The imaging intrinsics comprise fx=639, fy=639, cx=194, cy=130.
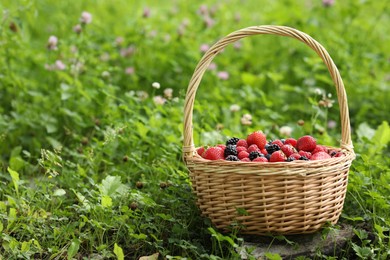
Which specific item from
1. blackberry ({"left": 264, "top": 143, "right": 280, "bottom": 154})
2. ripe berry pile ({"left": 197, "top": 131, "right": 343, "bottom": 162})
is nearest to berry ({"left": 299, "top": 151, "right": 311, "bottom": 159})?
ripe berry pile ({"left": 197, "top": 131, "right": 343, "bottom": 162})

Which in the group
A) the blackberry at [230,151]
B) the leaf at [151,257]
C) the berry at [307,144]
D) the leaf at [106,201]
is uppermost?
the berry at [307,144]

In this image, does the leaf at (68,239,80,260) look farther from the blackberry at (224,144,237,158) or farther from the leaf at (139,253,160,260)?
the blackberry at (224,144,237,158)

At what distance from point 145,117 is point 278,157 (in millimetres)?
1894

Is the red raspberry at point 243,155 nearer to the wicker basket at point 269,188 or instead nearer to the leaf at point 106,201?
the wicker basket at point 269,188

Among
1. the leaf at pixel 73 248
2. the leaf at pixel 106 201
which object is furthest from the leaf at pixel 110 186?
the leaf at pixel 73 248

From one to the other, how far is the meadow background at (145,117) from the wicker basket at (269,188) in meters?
0.10

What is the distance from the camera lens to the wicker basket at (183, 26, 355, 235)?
2.53 metres

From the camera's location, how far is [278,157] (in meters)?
2.62

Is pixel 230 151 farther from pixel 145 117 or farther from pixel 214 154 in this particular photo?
pixel 145 117

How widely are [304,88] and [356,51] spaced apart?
1.80 feet

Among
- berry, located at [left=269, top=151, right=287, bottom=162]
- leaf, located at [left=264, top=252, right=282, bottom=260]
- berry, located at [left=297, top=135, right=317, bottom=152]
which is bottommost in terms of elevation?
leaf, located at [left=264, top=252, right=282, bottom=260]

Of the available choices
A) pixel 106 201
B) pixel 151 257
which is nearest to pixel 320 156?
pixel 151 257

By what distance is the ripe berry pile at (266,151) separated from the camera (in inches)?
105

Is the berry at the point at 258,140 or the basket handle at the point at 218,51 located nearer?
the basket handle at the point at 218,51
